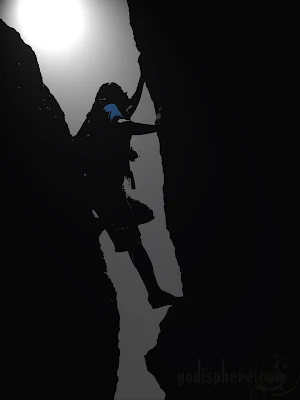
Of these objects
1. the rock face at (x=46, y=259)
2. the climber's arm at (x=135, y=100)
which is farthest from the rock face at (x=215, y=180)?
the rock face at (x=46, y=259)

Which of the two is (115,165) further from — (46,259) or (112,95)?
(46,259)

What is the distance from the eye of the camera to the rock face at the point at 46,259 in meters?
1.48

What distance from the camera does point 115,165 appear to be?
1.60 meters

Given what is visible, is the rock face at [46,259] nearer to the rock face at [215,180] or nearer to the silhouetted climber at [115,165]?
the silhouetted climber at [115,165]

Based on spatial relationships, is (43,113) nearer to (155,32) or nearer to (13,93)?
(13,93)

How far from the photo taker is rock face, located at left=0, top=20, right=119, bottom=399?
4.86 feet

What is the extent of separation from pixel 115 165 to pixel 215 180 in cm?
42

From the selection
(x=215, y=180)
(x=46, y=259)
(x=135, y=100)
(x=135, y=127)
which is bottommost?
(x=46, y=259)

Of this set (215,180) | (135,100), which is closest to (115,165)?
(135,100)

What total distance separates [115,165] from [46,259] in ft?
1.54

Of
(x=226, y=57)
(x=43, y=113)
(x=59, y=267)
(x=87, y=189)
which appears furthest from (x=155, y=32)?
(x=59, y=267)

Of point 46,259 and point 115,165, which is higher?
point 115,165

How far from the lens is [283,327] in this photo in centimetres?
151

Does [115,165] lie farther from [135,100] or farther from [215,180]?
[215,180]
